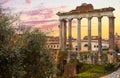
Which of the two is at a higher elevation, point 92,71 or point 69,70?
point 92,71

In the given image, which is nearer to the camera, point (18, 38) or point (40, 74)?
point (18, 38)

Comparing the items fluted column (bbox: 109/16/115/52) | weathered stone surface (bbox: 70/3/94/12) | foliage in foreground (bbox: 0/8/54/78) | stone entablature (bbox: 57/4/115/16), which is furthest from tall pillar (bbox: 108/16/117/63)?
foliage in foreground (bbox: 0/8/54/78)

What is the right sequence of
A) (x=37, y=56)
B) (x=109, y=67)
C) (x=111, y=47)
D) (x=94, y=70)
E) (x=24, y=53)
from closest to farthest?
(x=24, y=53)
(x=37, y=56)
(x=94, y=70)
(x=109, y=67)
(x=111, y=47)

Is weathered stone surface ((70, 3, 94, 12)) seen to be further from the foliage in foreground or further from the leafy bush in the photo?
the foliage in foreground

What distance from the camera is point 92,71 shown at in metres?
40.1

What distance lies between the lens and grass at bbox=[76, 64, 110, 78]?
122ft

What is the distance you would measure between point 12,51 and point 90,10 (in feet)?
92.9

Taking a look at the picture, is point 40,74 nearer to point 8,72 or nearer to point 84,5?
point 8,72

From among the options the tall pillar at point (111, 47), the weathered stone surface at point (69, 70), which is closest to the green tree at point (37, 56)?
the weathered stone surface at point (69, 70)

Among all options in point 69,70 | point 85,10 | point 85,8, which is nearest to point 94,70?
point 69,70

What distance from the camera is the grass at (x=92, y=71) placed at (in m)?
37.1

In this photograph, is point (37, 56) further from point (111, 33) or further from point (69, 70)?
point (111, 33)

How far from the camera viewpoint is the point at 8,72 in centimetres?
1897

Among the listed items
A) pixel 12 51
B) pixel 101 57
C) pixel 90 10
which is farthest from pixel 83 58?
pixel 12 51
